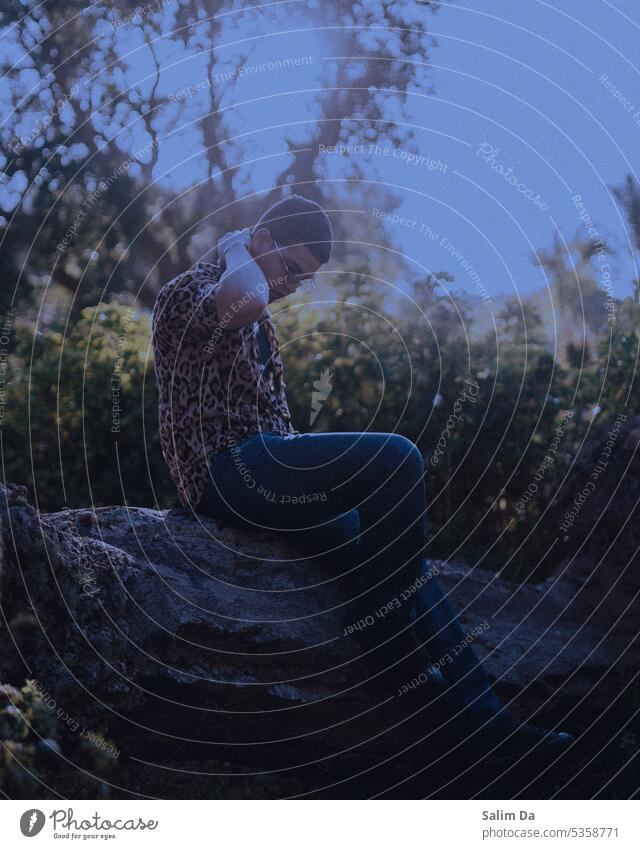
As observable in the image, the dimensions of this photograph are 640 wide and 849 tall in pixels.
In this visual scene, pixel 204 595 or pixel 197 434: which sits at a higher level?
pixel 197 434

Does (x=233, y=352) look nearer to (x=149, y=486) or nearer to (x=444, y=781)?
(x=444, y=781)

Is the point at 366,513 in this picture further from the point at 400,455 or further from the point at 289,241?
the point at 289,241

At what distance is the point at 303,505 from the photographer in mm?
3699

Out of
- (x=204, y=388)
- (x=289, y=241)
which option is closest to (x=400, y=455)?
(x=204, y=388)

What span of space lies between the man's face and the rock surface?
3.16 ft

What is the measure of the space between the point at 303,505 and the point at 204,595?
48 cm

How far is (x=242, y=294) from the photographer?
3.42 meters

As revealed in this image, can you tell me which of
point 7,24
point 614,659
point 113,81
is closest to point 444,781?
point 614,659

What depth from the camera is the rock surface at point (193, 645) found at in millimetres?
3213

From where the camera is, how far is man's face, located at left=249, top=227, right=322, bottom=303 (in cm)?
377
